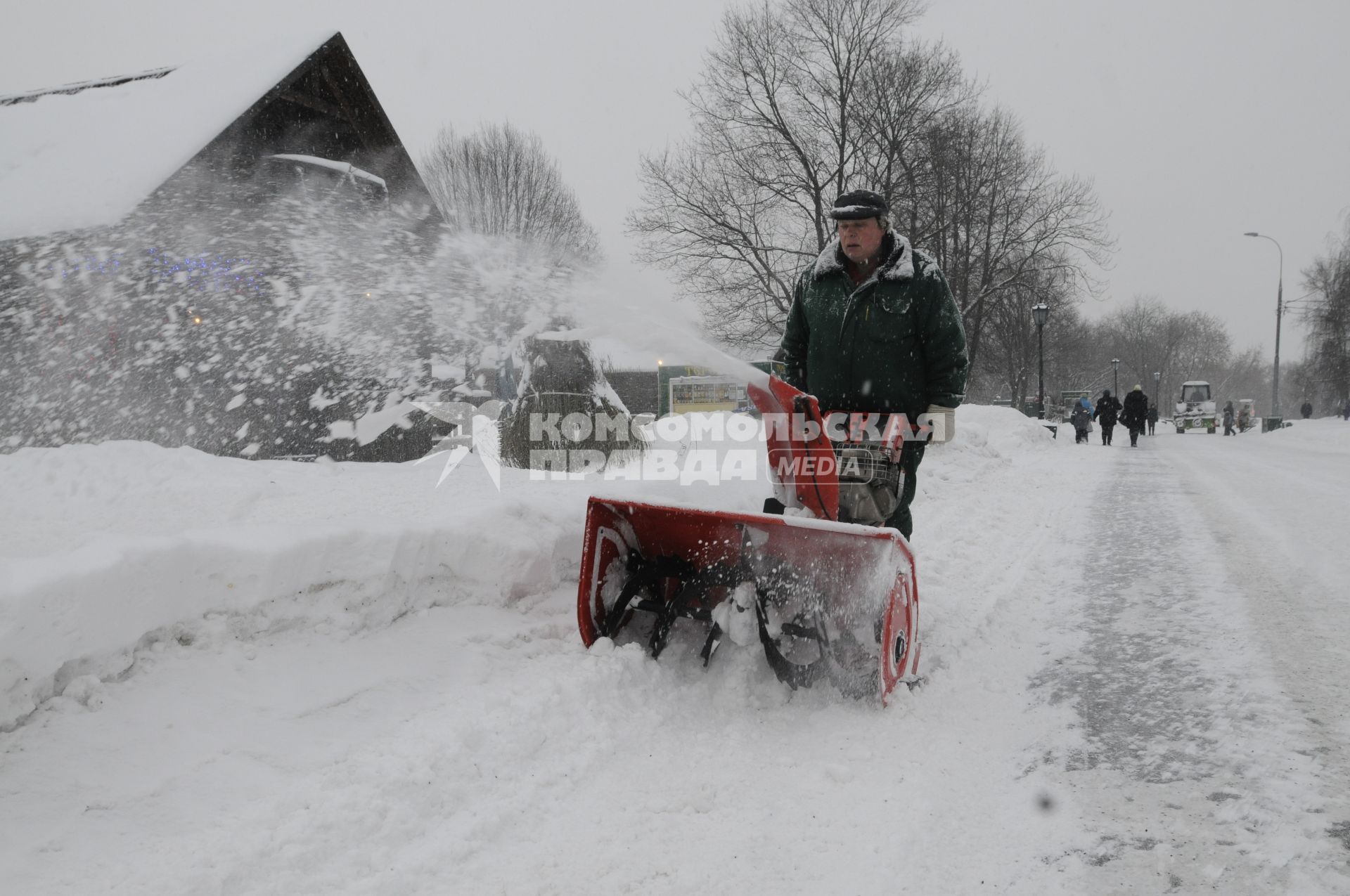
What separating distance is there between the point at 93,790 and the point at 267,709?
511 mm

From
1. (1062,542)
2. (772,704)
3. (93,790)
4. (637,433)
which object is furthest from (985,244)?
(93,790)

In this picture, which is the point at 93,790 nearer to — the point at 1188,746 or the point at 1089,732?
the point at 1089,732

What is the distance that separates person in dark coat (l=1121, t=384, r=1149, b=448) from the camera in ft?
67.5

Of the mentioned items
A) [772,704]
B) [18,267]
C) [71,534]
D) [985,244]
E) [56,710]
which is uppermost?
[985,244]

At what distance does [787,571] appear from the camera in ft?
10.2

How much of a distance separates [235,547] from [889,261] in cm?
284

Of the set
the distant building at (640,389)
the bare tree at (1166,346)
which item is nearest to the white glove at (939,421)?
the distant building at (640,389)

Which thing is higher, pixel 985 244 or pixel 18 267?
pixel 985 244

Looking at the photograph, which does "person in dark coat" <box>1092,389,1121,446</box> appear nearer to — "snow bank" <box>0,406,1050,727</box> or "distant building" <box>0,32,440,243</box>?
"distant building" <box>0,32,440,243</box>

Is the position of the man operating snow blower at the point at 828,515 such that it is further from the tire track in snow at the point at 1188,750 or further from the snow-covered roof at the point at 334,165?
the snow-covered roof at the point at 334,165

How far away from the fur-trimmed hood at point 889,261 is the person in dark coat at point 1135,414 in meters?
20.0

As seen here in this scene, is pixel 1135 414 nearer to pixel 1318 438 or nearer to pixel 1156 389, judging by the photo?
pixel 1318 438

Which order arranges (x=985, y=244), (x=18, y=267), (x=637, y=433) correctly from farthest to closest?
(x=985, y=244) → (x=637, y=433) → (x=18, y=267)

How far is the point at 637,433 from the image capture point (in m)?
9.04
